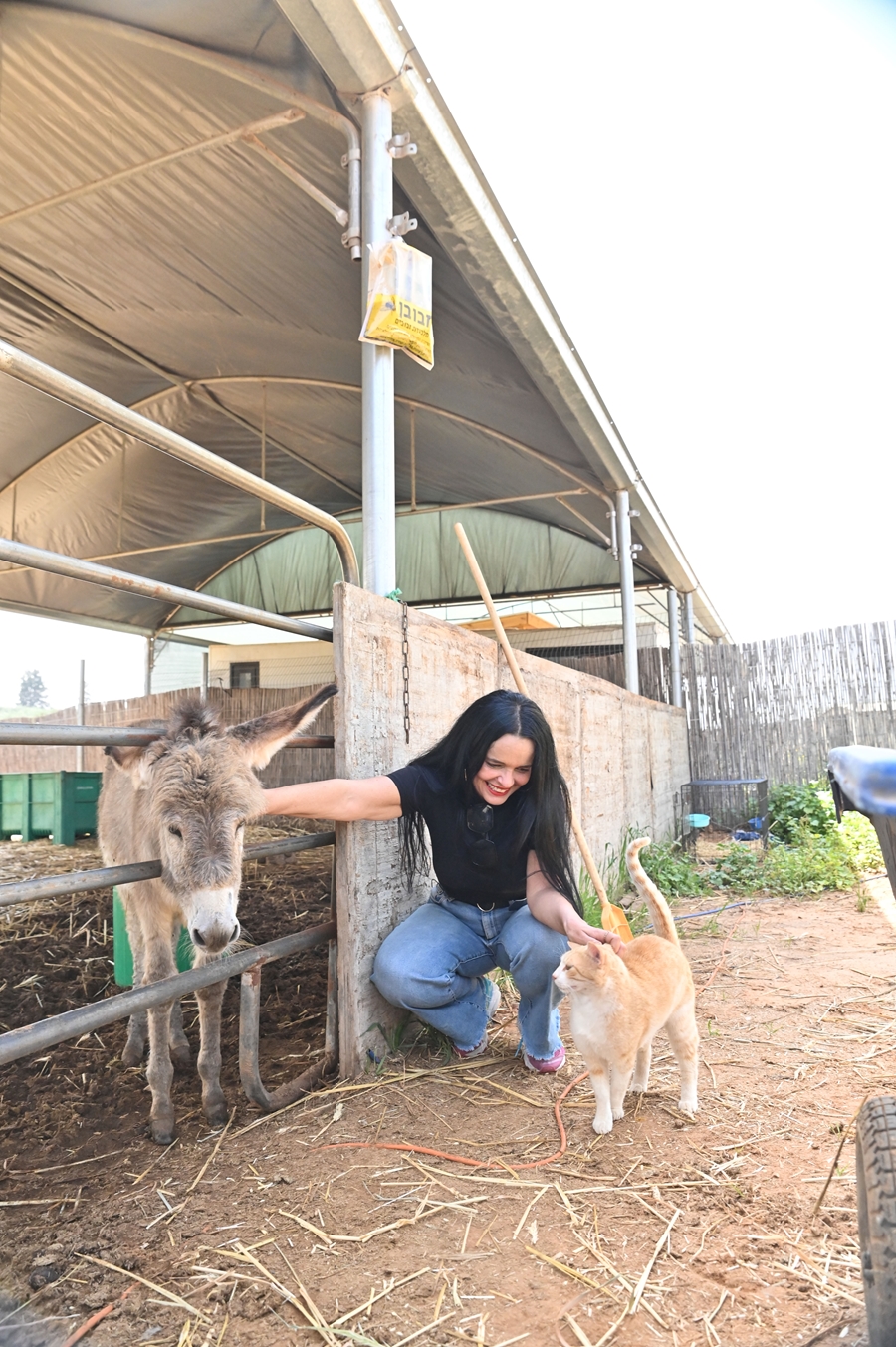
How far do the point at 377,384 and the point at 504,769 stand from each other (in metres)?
2.13

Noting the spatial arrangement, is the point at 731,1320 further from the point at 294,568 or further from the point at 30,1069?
the point at 294,568

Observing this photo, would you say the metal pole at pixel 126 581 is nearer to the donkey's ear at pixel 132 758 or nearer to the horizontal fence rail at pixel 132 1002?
the donkey's ear at pixel 132 758

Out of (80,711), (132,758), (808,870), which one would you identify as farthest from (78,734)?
(80,711)

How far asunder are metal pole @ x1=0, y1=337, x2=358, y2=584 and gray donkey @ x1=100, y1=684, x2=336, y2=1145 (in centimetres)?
76

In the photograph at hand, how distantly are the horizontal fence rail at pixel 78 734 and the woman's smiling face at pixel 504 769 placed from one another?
77cm

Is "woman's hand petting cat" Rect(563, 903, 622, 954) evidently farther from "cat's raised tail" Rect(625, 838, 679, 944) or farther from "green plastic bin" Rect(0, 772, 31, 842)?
"green plastic bin" Rect(0, 772, 31, 842)

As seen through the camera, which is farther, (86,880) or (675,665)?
(675,665)

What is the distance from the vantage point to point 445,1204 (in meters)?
2.29

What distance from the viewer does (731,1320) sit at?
1.83m

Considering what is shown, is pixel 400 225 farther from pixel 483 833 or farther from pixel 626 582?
pixel 626 582

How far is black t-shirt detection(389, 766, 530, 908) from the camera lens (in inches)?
127

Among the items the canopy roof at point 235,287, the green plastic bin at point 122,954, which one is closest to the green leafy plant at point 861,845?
the canopy roof at point 235,287

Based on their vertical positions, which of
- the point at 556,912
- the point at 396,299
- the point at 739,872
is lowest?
the point at 739,872

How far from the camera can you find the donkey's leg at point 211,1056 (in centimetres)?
296
